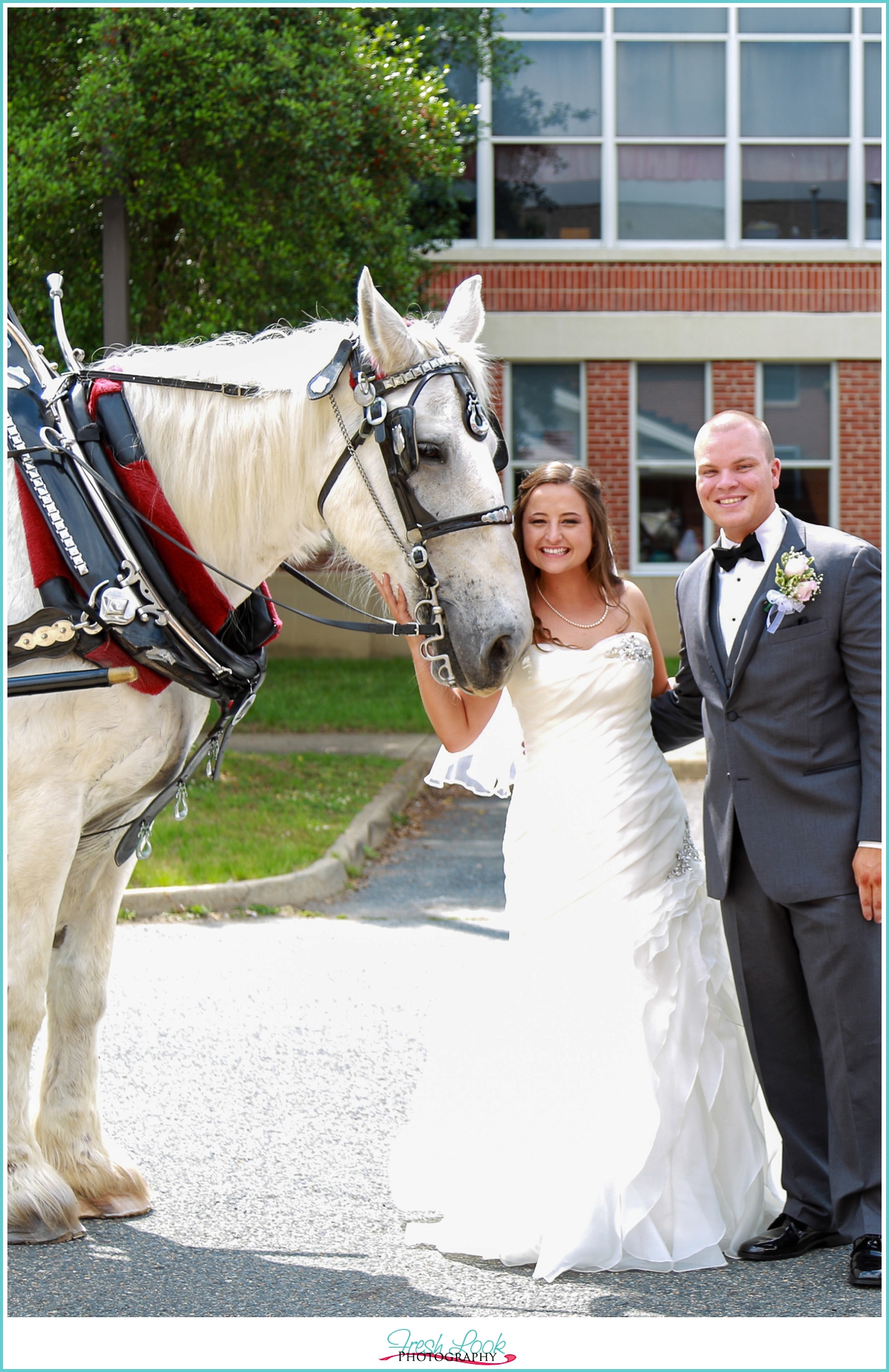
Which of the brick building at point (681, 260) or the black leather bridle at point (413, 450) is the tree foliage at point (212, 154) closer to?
the brick building at point (681, 260)

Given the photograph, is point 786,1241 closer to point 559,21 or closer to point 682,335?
point 682,335

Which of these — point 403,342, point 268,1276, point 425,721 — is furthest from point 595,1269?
point 425,721

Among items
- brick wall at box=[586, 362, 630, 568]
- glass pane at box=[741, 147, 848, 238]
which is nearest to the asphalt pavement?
brick wall at box=[586, 362, 630, 568]

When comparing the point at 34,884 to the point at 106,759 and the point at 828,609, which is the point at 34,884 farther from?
the point at 828,609

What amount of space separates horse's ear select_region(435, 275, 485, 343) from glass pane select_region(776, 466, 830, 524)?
16.4 m

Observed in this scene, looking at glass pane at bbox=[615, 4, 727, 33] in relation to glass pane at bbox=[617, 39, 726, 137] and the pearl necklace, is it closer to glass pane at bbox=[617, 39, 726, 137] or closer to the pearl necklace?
glass pane at bbox=[617, 39, 726, 137]

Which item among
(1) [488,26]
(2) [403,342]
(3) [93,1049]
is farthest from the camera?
(1) [488,26]

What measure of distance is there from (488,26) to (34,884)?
1373 centimetres

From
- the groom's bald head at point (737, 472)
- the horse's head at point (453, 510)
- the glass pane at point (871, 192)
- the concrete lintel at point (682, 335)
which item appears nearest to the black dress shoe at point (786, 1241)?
the horse's head at point (453, 510)

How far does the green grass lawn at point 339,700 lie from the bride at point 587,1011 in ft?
22.9

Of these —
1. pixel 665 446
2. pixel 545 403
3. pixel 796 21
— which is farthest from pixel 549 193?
pixel 796 21

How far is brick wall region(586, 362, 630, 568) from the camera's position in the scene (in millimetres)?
18797

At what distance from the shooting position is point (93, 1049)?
366cm

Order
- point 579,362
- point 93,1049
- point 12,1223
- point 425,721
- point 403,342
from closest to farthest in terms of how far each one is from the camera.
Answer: point 403,342 → point 12,1223 → point 93,1049 → point 425,721 → point 579,362
